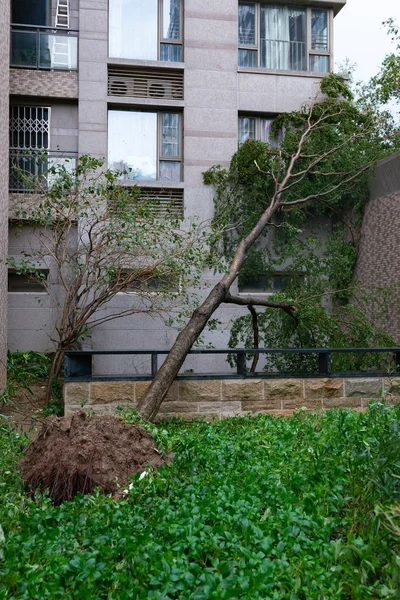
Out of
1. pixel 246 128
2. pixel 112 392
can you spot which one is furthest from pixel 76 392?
pixel 246 128

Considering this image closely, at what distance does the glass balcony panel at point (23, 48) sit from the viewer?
14831 mm

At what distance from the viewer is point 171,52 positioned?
1572cm

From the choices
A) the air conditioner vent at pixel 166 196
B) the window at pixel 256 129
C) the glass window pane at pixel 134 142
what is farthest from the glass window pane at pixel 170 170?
the window at pixel 256 129

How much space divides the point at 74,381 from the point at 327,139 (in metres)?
8.82

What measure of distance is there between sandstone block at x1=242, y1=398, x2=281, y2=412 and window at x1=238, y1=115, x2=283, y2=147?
839 cm

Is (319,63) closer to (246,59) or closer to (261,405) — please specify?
(246,59)

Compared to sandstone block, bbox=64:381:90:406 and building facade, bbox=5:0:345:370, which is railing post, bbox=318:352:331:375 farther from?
building facade, bbox=5:0:345:370

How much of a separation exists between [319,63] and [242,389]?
1030 cm

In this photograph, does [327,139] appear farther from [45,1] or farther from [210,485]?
[210,485]

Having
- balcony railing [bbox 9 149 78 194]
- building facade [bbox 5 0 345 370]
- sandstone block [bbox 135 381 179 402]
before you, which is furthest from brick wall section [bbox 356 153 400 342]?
balcony railing [bbox 9 149 78 194]

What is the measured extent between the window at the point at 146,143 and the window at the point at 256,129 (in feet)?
5.02

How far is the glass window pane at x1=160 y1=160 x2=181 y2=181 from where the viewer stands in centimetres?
1550

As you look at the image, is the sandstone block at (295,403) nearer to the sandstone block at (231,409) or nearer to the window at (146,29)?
the sandstone block at (231,409)

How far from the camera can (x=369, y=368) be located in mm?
11758
